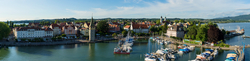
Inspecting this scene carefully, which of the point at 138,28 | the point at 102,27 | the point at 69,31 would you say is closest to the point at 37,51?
the point at 69,31

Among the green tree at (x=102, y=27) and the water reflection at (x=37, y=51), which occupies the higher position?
the green tree at (x=102, y=27)

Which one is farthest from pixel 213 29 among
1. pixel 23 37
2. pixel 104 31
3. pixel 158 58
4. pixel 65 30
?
pixel 23 37

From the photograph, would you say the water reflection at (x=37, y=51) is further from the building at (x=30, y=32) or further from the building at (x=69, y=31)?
the building at (x=69, y=31)

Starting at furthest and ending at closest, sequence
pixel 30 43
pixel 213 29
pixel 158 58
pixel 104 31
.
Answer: pixel 104 31 < pixel 30 43 < pixel 213 29 < pixel 158 58

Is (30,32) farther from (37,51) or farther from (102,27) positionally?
(102,27)

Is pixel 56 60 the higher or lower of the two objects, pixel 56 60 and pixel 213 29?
the lower

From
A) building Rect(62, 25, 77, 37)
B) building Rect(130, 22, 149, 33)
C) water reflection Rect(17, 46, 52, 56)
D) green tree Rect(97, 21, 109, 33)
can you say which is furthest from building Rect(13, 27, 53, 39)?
building Rect(130, 22, 149, 33)

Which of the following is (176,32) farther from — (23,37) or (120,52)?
(23,37)

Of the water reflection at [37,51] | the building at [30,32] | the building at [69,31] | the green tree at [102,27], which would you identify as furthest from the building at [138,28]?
the water reflection at [37,51]

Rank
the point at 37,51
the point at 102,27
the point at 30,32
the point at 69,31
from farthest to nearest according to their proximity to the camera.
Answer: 1. the point at 102,27
2. the point at 69,31
3. the point at 30,32
4. the point at 37,51

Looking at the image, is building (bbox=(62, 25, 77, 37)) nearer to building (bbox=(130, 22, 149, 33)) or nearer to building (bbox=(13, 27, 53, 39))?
building (bbox=(13, 27, 53, 39))

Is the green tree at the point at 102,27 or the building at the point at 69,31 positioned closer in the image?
the building at the point at 69,31
